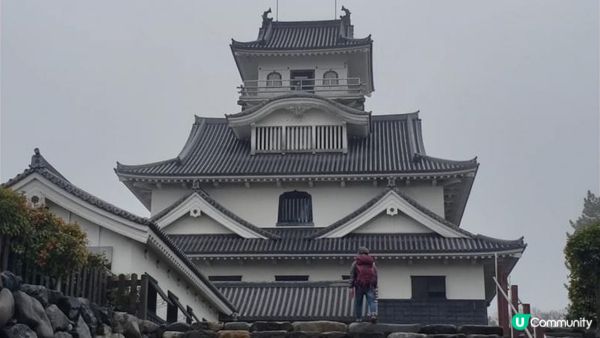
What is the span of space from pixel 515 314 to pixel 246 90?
26.9 m

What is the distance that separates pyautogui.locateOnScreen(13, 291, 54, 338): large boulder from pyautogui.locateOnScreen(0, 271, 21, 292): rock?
9 centimetres

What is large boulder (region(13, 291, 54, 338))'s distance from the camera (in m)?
9.81

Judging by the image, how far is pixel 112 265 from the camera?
16.2m

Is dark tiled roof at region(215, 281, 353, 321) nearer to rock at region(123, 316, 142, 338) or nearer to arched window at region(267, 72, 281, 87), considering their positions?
rock at region(123, 316, 142, 338)

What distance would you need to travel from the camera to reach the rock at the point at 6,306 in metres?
9.30

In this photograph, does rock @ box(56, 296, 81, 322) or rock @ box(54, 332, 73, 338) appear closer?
rock @ box(54, 332, 73, 338)

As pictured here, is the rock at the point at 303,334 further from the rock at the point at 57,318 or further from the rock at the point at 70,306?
the rock at the point at 57,318

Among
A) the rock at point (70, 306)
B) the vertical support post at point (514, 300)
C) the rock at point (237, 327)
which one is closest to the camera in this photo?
the rock at point (70, 306)

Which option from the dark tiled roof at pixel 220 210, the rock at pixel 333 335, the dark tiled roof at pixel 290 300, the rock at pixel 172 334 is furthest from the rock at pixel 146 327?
Answer: the dark tiled roof at pixel 220 210

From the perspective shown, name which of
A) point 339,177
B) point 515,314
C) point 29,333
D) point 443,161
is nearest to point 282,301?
point 339,177

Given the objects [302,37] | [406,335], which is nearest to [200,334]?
[406,335]

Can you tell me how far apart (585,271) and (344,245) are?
15.9 m

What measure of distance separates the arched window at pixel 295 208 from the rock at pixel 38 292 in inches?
868

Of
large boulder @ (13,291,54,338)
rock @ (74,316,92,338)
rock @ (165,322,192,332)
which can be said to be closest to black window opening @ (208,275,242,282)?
rock @ (165,322,192,332)
